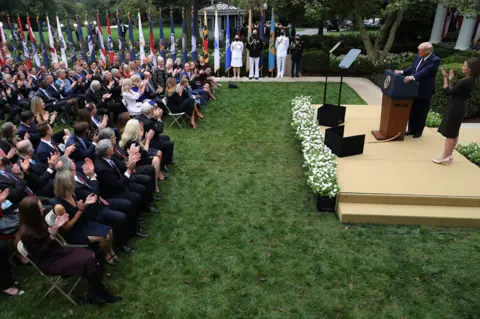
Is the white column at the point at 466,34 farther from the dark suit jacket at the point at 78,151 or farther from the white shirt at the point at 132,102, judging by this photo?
the dark suit jacket at the point at 78,151

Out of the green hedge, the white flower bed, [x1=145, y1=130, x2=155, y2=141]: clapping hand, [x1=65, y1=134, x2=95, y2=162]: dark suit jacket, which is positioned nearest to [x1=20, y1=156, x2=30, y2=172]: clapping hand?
[x1=65, y1=134, x2=95, y2=162]: dark suit jacket

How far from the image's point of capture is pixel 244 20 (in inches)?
1323

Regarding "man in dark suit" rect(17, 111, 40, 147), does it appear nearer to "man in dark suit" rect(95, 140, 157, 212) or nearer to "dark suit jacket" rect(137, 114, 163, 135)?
"dark suit jacket" rect(137, 114, 163, 135)

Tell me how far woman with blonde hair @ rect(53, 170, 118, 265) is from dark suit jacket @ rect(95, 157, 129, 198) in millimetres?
554

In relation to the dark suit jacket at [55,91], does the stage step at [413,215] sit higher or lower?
lower

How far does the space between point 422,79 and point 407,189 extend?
2.82m

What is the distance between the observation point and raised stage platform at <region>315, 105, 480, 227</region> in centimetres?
561

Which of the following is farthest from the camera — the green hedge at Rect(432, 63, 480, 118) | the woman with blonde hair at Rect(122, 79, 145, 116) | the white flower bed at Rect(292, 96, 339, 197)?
the green hedge at Rect(432, 63, 480, 118)

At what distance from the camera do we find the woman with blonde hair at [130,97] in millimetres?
8766

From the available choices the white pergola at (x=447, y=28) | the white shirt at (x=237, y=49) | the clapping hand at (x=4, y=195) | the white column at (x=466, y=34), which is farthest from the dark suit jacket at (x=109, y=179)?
the white pergola at (x=447, y=28)

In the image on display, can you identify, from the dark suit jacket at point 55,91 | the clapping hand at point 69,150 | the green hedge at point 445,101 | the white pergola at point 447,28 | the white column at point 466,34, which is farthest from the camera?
the white pergola at point 447,28

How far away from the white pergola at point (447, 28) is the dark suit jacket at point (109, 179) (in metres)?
20.0

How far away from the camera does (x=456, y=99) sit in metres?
6.39

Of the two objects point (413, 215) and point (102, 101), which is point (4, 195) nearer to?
point (413, 215)
